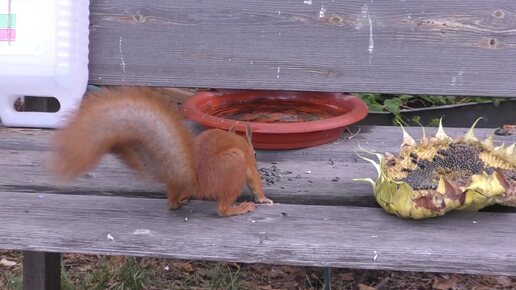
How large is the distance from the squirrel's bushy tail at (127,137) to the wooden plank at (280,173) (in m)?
0.12

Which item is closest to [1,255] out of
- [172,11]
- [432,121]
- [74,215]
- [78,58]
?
[78,58]

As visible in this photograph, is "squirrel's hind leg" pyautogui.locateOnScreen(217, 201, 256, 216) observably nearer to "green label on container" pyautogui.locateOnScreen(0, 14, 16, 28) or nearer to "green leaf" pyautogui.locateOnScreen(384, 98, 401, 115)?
"green label on container" pyautogui.locateOnScreen(0, 14, 16, 28)

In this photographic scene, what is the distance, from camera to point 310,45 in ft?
8.72

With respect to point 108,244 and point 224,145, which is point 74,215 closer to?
point 108,244

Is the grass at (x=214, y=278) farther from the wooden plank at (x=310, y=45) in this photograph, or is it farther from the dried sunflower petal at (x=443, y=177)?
the dried sunflower petal at (x=443, y=177)

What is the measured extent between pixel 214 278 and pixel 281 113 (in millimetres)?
783

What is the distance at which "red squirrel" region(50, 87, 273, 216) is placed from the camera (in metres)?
1.58

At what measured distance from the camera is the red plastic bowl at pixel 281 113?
2332 mm

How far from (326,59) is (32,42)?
1032mm

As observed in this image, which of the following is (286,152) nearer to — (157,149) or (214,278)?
(157,149)

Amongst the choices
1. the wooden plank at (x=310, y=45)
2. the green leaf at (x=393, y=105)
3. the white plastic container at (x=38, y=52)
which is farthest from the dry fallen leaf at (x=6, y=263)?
the green leaf at (x=393, y=105)

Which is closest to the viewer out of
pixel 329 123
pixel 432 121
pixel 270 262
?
pixel 270 262

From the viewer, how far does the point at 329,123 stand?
92.6 inches

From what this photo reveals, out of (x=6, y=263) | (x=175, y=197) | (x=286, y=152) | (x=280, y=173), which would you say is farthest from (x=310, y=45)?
(x=6, y=263)
